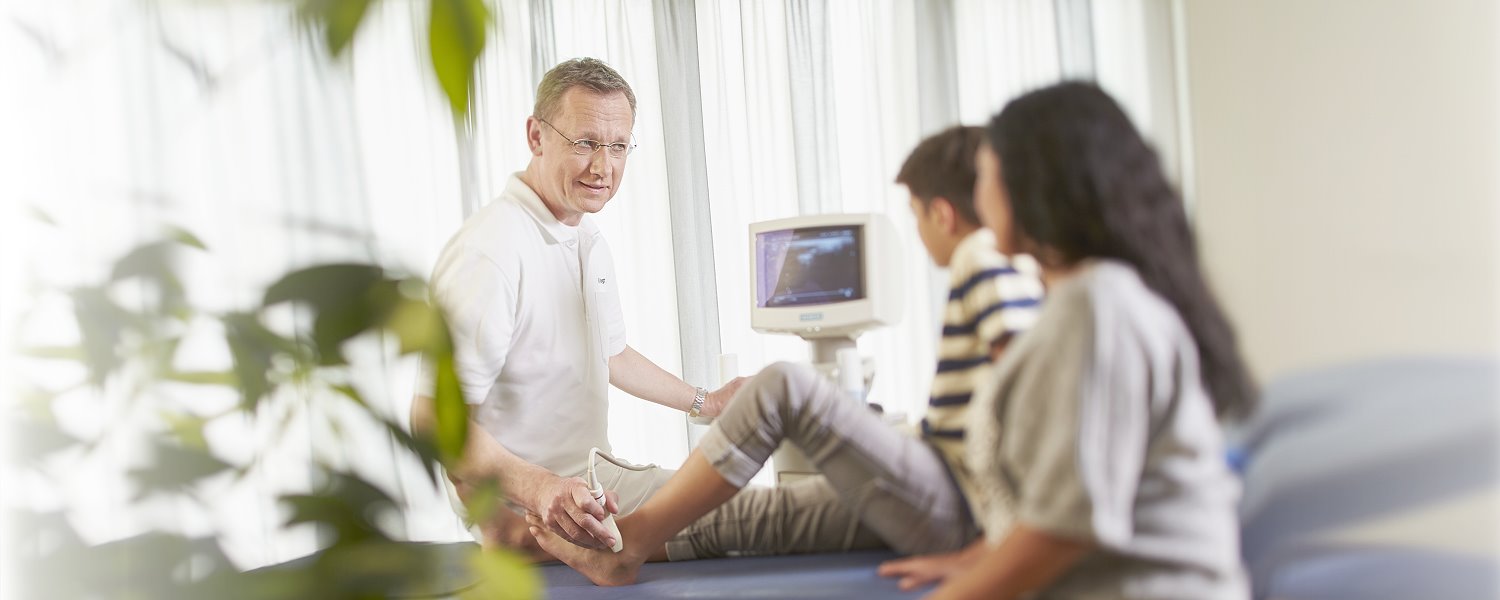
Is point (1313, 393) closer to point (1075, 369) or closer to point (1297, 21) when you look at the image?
point (1297, 21)

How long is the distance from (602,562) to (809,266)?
2.45 ft

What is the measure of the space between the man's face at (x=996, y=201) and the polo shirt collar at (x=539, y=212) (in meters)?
1.12

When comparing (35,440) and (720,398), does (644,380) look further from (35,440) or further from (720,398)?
(35,440)

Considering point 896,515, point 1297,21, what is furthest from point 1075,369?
point 1297,21

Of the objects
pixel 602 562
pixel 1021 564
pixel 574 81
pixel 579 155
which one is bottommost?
pixel 602 562

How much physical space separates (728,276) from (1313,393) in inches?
74.3

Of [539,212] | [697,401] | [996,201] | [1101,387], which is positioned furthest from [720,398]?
[1101,387]

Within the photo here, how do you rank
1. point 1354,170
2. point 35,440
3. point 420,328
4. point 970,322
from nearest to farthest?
point 420,328, point 35,440, point 970,322, point 1354,170

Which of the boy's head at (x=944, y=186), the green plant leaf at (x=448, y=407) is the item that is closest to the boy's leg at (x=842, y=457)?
the boy's head at (x=944, y=186)

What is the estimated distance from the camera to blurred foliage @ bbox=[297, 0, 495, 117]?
0.28 m

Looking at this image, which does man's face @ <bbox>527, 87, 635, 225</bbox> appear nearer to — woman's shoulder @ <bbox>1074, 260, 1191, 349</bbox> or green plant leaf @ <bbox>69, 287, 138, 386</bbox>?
woman's shoulder @ <bbox>1074, 260, 1191, 349</bbox>

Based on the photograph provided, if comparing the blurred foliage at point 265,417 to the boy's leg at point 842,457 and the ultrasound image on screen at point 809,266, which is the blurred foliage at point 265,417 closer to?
the boy's leg at point 842,457

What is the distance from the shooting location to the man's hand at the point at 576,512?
1.62m

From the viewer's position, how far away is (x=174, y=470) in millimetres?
337
